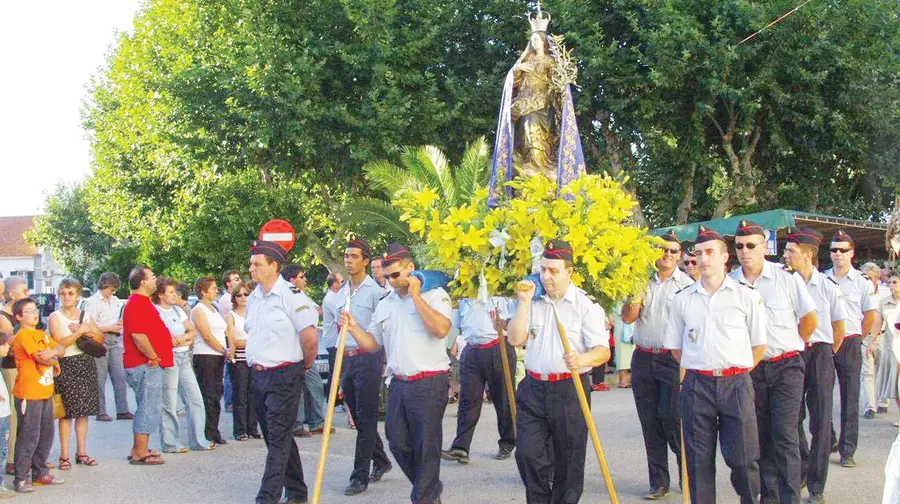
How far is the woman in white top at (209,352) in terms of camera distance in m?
12.0

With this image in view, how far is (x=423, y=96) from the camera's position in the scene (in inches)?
937

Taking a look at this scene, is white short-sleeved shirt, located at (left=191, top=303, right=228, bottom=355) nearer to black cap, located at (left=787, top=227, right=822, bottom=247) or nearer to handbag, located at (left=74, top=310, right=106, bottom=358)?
handbag, located at (left=74, top=310, right=106, bottom=358)

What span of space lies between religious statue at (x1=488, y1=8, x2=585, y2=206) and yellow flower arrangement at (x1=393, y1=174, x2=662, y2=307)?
7.85 metres

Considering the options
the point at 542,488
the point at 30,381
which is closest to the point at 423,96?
the point at 30,381

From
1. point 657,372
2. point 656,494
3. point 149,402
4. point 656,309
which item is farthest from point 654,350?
point 149,402

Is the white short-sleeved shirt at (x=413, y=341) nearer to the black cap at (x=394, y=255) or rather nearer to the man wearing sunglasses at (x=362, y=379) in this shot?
the black cap at (x=394, y=255)

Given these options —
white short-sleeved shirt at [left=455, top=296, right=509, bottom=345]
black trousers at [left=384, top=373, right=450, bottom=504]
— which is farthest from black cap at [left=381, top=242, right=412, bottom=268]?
white short-sleeved shirt at [left=455, top=296, right=509, bottom=345]

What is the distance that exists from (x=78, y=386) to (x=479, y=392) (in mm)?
3973

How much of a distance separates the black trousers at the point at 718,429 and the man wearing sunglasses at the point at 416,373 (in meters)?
1.80

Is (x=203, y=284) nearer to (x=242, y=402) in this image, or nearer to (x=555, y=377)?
(x=242, y=402)

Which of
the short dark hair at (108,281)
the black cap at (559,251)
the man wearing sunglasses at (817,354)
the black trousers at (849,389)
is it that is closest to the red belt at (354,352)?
the black cap at (559,251)

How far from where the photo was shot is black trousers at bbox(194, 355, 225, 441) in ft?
39.4

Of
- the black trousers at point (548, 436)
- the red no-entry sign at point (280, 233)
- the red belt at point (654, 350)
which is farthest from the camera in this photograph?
the red no-entry sign at point (280, 233)

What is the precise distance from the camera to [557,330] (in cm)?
698
